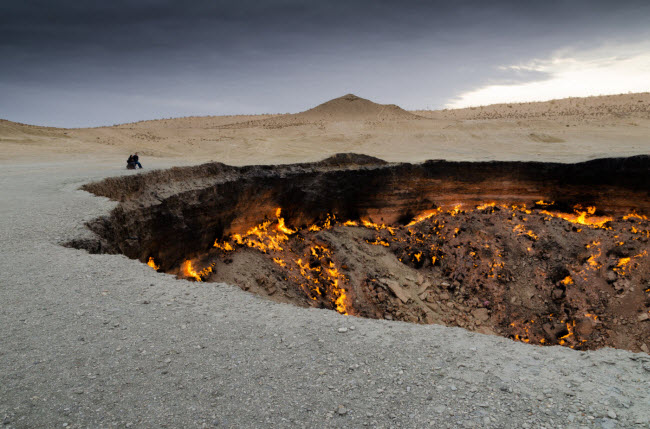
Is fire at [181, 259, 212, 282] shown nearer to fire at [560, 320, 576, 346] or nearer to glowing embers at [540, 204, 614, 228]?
fire at [560, 320, 576, 346]

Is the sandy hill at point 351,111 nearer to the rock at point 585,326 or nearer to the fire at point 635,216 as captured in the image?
the fire at point 635,216

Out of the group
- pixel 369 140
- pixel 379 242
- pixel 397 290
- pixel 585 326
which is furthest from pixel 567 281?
pixel 369 140

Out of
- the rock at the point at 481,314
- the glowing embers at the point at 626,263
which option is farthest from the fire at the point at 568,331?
the glowing embers at the point at 626,263

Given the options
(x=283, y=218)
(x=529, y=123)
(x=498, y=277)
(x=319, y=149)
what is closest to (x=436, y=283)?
(x=498, y=277)

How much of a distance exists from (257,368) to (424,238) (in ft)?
32.3

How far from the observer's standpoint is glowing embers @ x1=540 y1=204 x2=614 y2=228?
40.0 feet

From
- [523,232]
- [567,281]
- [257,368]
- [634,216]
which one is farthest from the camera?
[634,216]

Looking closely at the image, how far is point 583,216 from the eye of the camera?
12.4 meters

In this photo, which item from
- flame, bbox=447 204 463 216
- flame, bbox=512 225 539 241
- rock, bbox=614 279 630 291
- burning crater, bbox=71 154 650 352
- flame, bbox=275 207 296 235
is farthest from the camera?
flame, bbox=447 204 463 216

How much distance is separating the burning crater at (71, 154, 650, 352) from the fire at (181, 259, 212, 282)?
0.04 meters

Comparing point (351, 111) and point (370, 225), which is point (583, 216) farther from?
point (351, 111)

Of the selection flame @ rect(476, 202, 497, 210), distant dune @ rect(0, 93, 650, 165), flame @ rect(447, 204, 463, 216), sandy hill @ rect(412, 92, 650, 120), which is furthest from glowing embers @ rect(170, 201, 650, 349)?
sandy hill @ rect(412, 92, 650, 120)

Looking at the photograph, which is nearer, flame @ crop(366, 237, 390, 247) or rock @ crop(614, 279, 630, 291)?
rock @ crop(614, 279, 630, 291)

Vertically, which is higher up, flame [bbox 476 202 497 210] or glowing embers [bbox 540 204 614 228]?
flame [bbox 476 202 497 210]
